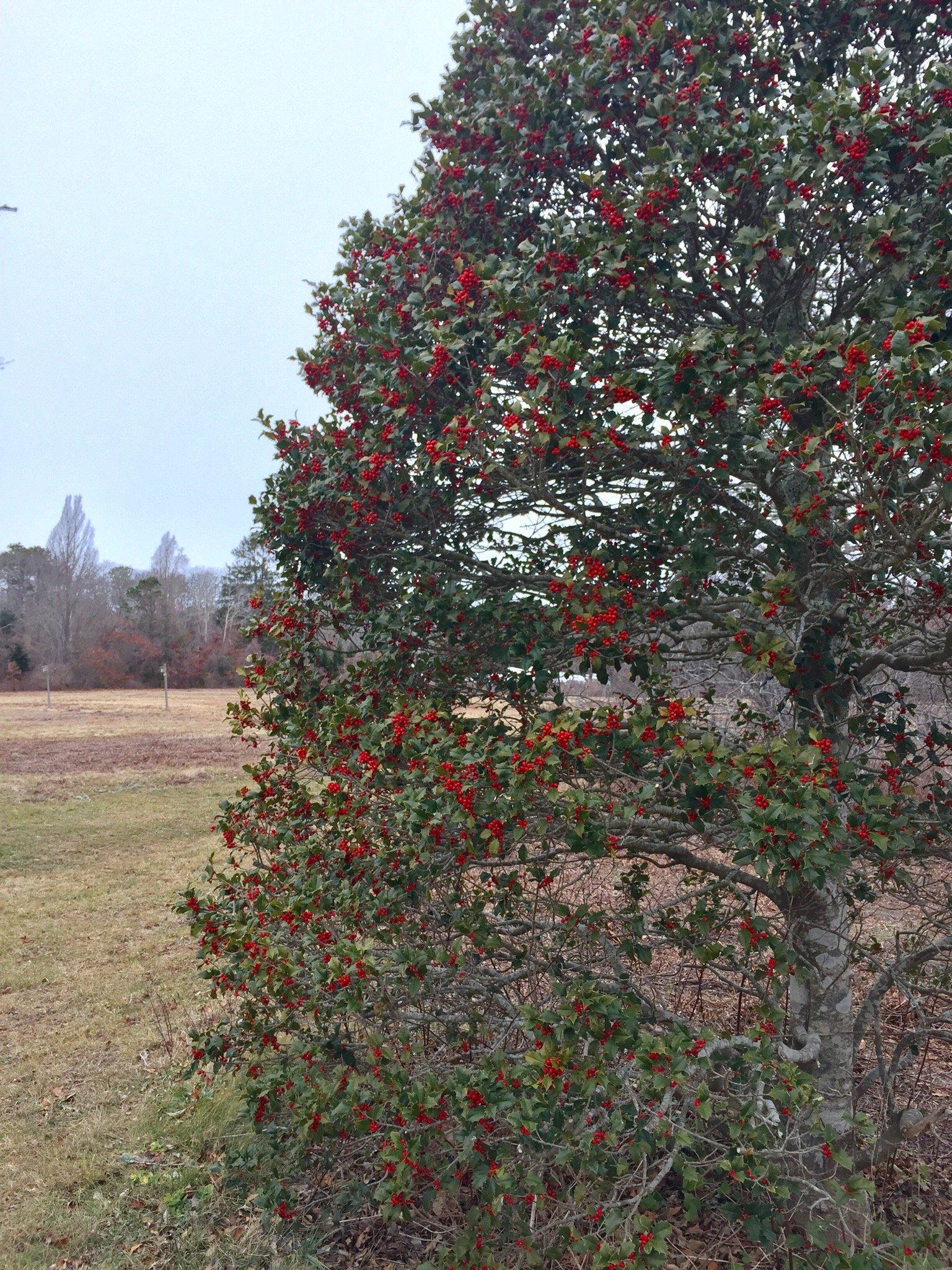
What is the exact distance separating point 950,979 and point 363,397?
407cm

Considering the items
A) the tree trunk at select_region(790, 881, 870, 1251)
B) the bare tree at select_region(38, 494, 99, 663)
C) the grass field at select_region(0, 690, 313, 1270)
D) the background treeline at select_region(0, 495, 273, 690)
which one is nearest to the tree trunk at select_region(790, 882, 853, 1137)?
the tree trunk at select_region(790, 881, 870, 1251)

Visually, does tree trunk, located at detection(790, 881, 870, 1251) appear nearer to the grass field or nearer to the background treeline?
the grass field

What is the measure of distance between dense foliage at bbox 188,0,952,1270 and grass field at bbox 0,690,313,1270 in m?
0.60

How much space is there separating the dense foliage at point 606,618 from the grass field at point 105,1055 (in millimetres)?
599

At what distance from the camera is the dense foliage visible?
2.56 m

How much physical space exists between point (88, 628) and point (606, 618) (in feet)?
177

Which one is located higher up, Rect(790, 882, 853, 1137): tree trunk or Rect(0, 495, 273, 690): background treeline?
Rect(0, 495, 273, 690): background treeline

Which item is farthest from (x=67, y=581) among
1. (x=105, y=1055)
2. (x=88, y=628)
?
(x=105, y=1055)

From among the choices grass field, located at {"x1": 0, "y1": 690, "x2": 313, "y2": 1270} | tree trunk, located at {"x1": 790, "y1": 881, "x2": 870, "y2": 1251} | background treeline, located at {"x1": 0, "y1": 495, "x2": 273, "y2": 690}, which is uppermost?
background treeline, located at {"x1": 0, "y1": 495, "x2": 273, "y2": 690}

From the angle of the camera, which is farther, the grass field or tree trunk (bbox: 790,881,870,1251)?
the grass field

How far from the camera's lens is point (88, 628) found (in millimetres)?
50844

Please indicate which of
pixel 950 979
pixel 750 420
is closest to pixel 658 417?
pixel 750 420

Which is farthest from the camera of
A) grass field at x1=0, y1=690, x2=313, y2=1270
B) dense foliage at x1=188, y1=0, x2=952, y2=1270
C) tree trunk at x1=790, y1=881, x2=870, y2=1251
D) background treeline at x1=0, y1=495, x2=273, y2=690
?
background treeline at x1=0, y1=495, x2=273, y2=690

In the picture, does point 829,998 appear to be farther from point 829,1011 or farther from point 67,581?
point 67,581
